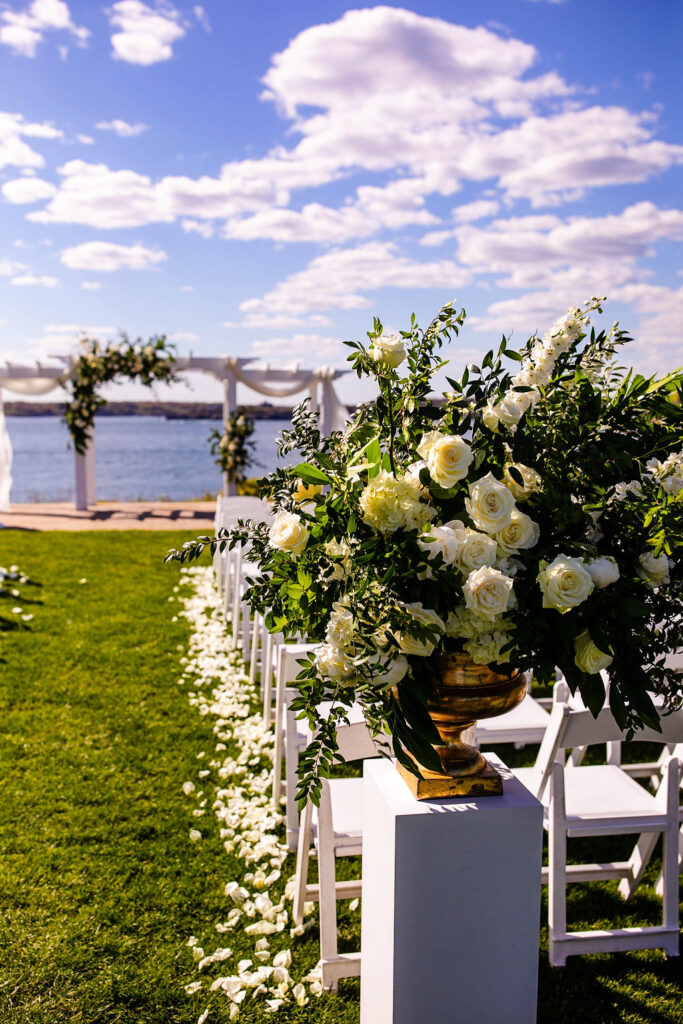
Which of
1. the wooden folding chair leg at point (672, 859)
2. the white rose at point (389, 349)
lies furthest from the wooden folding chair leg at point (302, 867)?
the white rose at point (389, 349)

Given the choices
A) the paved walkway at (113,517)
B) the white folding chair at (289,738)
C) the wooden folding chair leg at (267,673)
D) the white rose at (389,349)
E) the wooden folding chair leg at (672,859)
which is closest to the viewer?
the white rose at (389,349)

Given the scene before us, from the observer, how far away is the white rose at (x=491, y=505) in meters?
1.37

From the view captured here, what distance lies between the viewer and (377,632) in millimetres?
1305

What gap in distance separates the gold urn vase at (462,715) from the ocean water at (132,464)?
12774mm

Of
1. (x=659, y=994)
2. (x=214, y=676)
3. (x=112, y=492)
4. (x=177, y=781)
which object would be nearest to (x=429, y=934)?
(x=659, y=994)

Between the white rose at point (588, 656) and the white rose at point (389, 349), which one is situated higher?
the white rose at point (389, 349)

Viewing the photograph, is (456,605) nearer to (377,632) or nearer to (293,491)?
(377,632)

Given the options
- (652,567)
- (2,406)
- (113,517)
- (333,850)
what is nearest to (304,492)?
(652,567)

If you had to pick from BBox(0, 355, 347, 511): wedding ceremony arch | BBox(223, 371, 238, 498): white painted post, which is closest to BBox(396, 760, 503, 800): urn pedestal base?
BBox(0, 355, 347, 511): wedding ceremony arch

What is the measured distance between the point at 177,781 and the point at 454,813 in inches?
108

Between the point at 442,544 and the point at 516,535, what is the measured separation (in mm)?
136

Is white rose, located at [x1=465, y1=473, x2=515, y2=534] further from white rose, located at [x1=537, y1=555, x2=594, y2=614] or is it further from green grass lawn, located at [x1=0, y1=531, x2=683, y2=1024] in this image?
green grass lawn, located at [x1=0, y1=531, x2=683, y2=1024]

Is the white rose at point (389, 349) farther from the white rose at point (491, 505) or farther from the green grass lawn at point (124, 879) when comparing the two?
the green grass lawn at point (124, 879)

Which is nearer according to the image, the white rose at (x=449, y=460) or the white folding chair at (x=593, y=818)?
the white rose at (x=449, y=460)
